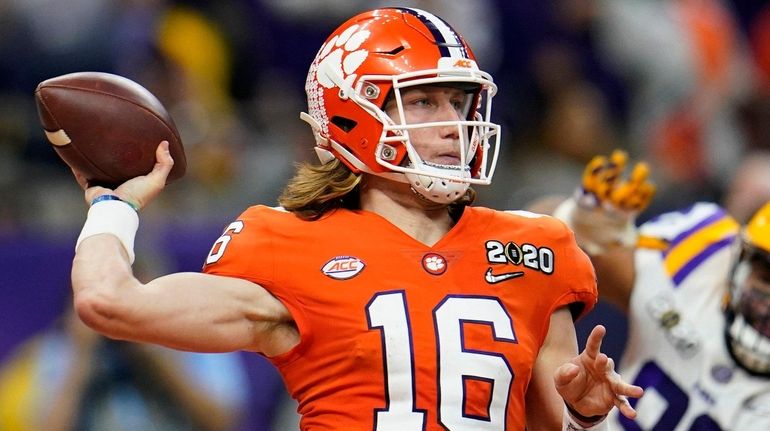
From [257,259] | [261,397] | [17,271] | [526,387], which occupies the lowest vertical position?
[261,397]

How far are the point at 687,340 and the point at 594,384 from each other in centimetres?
152

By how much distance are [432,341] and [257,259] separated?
1.27 ft

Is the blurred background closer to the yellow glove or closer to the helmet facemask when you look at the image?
the yellow glove

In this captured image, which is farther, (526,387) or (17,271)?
(17,271)

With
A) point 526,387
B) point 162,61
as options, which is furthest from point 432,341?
point 162,61

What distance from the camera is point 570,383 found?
2.65 meters

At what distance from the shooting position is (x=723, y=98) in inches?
305

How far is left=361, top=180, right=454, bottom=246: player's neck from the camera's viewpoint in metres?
2.92

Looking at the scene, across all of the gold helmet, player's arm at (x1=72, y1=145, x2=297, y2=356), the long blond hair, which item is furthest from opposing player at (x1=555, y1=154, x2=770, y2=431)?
player's arm at (x1=72, y1=145, x2=297, y2=356)

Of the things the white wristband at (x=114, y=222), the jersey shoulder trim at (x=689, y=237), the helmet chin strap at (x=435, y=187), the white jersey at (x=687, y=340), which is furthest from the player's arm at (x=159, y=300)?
the jersey shoulder trim at (x=689, y=237)

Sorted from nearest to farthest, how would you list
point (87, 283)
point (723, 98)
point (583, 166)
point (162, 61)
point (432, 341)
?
point (87, 283) → point (432, 341) → point (162, 61) → point (583, 166) → point (723, 98)

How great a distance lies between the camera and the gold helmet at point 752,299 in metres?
3.94

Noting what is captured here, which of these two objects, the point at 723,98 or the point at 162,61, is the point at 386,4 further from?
the point at 723,98

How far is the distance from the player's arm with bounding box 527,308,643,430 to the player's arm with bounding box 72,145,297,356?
1.80 ft
